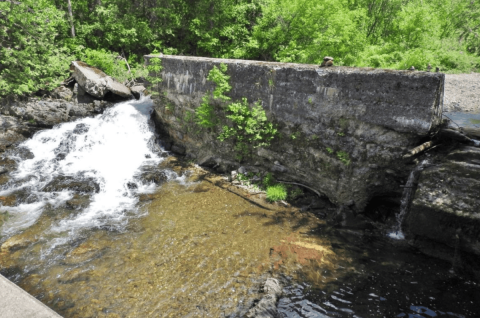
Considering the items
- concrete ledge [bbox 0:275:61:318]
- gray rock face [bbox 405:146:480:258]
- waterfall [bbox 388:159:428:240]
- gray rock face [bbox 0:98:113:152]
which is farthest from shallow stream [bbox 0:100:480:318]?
gray rock face [bbox 0:98:113:152]

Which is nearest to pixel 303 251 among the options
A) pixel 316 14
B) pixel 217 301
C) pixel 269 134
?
pixel 217 301

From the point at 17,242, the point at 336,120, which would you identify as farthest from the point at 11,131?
the point at 336,120

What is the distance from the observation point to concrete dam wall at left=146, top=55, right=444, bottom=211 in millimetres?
5547

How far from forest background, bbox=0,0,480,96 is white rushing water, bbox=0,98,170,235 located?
2.72m

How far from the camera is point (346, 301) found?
449 centimetres

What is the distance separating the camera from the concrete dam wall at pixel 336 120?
5.55 m

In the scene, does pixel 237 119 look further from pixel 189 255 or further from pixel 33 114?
pixel 33 114

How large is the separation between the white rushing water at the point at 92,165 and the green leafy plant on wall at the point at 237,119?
2.91 meters

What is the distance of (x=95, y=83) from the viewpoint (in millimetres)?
12773

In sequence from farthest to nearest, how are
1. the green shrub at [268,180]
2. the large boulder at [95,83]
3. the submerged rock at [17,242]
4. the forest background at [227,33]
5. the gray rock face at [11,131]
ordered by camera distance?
the large boulder at [95,83]
the gray rock face at [11,131]
the forest background at [227,33]
the green shrub at [268,180]
the submerged rock at [17,242]

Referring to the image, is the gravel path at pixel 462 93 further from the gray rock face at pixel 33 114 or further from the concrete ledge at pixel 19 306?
the gray rock face at pixel 33 114

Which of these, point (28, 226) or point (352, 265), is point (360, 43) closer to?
point (352, 265)

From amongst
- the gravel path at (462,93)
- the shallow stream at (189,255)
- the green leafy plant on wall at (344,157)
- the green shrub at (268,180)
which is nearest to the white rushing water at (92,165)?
the shallow stream at (189,255)

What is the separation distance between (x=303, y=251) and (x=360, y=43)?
8.20 meters
